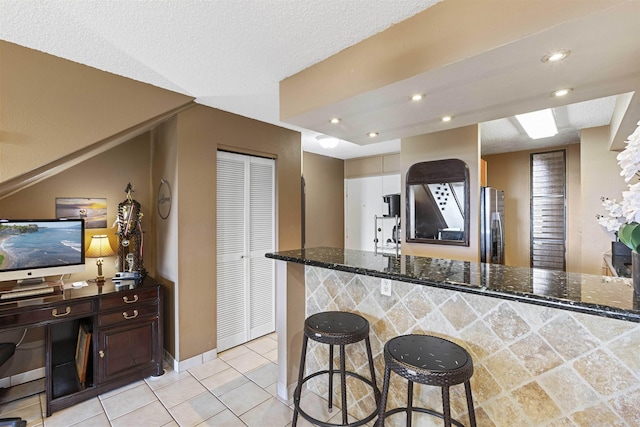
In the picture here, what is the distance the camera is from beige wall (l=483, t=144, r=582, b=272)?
4.37m

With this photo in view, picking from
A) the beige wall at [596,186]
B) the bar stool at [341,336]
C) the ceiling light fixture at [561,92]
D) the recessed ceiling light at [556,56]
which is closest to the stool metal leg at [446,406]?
the bar stool at [341,336]

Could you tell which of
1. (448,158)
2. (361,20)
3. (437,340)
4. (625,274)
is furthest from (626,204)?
(448,158)

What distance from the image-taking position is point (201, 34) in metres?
1.69

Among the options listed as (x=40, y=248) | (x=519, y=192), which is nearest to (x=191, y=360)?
(x=40, y=248)

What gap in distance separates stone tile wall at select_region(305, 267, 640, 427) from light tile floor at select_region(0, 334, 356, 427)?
73cm

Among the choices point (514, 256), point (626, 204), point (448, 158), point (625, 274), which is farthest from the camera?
point (514, 256)

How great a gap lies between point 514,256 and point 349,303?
13.6 feet

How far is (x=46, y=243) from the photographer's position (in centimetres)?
229

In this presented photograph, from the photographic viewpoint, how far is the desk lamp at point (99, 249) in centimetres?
258

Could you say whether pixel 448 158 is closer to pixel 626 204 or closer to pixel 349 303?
pixel 349 303

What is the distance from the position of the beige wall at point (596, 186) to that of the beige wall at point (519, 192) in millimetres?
760

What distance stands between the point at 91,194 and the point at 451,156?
3.79 meters

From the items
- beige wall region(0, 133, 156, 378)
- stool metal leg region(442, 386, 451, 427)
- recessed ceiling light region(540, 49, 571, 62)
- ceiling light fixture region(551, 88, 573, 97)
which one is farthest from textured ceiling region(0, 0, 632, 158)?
stool metal leg region(442, 386, 451, 427)

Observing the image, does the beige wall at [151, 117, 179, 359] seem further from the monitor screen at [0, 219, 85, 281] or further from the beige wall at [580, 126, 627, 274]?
the beige wall at [580, 126, 627, 274]
